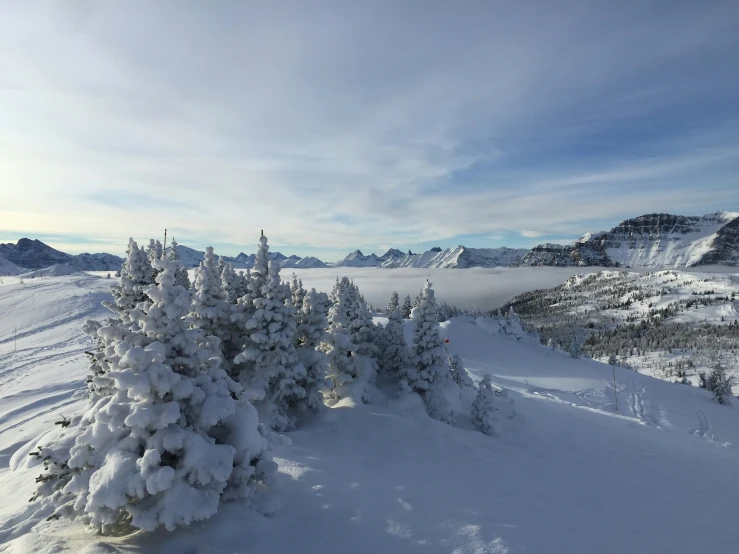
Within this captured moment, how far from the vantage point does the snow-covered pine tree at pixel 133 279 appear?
19359 mm

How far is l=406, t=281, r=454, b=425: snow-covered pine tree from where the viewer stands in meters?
25.7

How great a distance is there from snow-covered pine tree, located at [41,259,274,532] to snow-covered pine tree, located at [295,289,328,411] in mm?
10176

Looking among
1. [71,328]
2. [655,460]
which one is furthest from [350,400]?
[71,328]

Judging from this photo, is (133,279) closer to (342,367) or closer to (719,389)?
(342,367)

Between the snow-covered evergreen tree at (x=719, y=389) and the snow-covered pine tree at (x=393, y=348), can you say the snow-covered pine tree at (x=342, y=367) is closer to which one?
the snow-covered pine tree at (x=393, y=348)

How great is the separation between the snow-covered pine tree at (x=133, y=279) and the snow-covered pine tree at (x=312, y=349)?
869cm

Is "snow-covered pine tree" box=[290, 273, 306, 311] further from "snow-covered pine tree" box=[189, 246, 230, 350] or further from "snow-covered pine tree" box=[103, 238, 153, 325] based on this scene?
"snow-covered pine tree" box=[103, 238, 153, 325]

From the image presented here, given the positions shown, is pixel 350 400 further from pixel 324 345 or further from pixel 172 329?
pixel 172 329

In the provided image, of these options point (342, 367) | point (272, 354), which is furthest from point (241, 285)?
point (342, 367)

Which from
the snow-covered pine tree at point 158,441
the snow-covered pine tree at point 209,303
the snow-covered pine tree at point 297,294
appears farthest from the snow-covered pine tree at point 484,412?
the snow-covered pine tree at point 158,441

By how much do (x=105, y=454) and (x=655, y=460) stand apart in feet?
99.5

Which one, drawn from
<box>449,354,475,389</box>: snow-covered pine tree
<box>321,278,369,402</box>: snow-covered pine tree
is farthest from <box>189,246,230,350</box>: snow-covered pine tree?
<box>449,354,475,389</box>: snow-covered pine tree

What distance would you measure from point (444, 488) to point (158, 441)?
10263 millimetres

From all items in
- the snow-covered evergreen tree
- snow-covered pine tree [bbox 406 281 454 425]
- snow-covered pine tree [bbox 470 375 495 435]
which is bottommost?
the snow-covered evergreen tree
